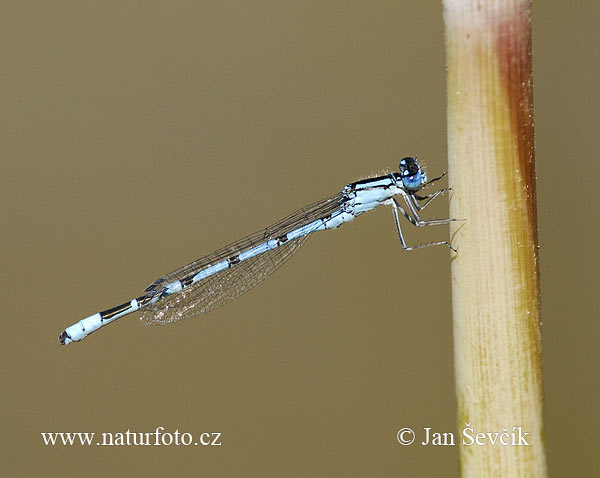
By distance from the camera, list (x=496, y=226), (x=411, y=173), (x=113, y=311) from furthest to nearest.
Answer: (x=113, y=311), (x=411, y=173), (x=496, y=226)

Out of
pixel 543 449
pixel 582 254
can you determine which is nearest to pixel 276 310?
pixel 582 254

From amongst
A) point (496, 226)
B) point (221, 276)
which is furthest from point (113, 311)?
point (496, 226)

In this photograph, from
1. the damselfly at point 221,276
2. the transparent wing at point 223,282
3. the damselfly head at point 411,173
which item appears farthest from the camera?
the transparent wing at point 223,282

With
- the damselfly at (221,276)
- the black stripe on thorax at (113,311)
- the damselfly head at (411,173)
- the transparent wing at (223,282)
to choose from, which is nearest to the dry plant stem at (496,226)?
the damselfly head at (411,173)

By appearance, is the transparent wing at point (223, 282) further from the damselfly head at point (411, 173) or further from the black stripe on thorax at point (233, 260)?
the damselfly head at point (411, 173)

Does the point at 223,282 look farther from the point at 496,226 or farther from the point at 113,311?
the point at 496,226

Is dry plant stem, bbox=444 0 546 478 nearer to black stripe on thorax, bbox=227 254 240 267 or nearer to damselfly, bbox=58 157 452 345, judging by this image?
damselfly, bbox=58 157 452 345
